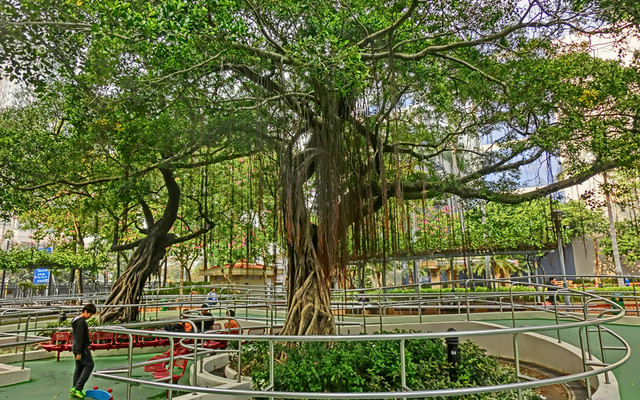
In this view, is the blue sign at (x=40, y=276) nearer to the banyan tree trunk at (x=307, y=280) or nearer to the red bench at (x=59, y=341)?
the red bench at (x=59, y=341)

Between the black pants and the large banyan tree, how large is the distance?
106 inches

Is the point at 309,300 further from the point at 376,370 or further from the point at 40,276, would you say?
the point at 40,276

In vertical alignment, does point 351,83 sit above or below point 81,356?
above

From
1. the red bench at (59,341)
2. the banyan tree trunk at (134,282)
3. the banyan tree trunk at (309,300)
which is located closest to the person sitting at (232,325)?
the banyan tree trunk at (309,300)

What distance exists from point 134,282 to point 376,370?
842cm

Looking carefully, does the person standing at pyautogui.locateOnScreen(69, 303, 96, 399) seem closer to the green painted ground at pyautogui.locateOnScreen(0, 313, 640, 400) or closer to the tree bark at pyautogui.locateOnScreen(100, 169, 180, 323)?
the green painted ground at pyautogui.locateOnScreen(0, 313, 640, 400)

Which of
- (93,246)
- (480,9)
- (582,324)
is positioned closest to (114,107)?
(480,9)

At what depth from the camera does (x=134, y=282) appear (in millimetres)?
11281

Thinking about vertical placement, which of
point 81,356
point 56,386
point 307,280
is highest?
point 307,280

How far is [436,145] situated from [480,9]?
290cm

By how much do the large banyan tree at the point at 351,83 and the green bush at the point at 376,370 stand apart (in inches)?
41.8

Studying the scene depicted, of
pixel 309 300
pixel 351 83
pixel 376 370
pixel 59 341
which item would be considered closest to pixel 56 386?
pixel 59 341

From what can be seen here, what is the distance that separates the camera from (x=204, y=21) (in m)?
5.62

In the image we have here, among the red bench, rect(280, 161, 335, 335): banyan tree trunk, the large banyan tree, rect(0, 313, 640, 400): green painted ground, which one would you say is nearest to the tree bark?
the red bench
